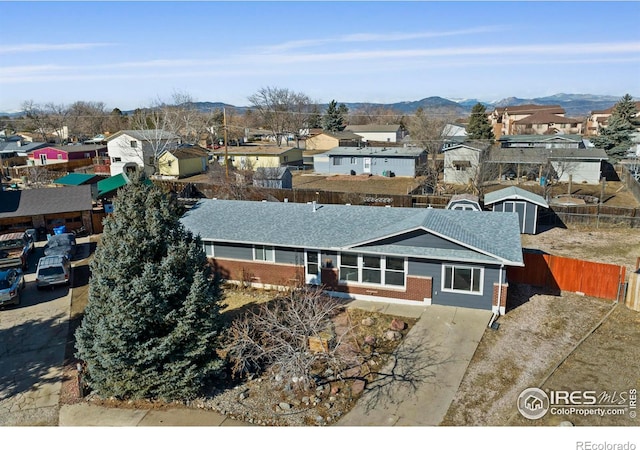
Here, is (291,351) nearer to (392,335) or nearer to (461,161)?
(392,335)

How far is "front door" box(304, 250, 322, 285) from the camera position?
21203 millimetres

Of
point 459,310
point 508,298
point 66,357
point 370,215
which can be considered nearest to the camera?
point 66,357

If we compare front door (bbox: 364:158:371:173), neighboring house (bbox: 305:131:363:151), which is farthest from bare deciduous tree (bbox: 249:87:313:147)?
front door (bbox: 364:158:371:173)

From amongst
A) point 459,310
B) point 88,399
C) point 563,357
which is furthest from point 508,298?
point 88,399

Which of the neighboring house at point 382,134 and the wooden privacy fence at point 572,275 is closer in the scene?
the wooden privacy fence at point 572,275

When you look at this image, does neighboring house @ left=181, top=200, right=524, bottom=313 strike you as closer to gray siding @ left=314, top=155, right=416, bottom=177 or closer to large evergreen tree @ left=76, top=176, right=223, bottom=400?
large evergreen tree @ left=76, top=176, right=223, bottom=400

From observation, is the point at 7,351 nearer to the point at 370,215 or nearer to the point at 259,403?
the point at 259,403

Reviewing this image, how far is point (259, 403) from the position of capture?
43.6 ft


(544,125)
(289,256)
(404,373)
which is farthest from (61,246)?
(544,125)

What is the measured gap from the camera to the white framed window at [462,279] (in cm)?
1895

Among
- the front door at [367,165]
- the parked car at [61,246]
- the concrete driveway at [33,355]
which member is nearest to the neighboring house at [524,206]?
the front door at [367,165]

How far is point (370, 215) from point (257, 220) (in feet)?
18.6

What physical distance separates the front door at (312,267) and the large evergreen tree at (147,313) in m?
7.22

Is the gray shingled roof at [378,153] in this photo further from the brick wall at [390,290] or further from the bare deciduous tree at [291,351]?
the bare deciduous tree at [291,351]
